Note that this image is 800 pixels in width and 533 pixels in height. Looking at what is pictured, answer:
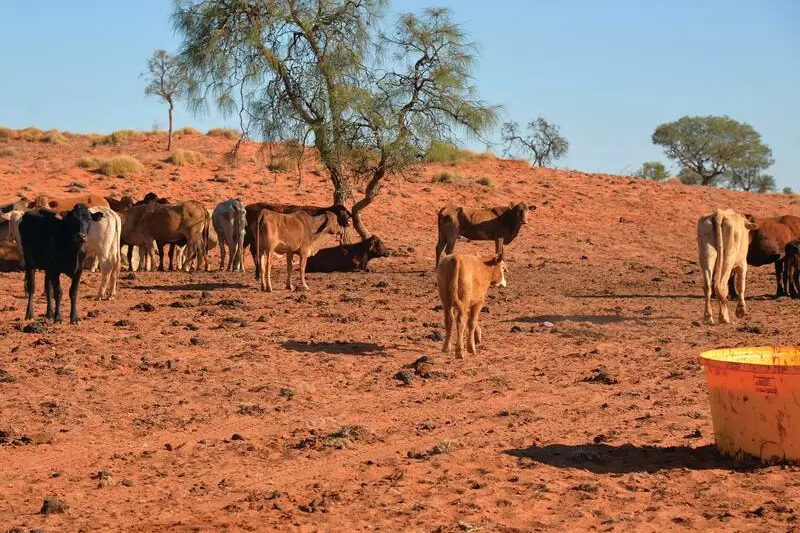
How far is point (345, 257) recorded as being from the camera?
2545cm

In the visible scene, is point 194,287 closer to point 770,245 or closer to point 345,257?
point 345,257

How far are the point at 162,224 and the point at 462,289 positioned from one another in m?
13.1

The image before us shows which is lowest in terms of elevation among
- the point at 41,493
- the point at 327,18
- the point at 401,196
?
the point at 41,493

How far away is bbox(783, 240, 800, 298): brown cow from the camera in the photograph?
20.2 meters

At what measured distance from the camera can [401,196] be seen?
37.6 metres

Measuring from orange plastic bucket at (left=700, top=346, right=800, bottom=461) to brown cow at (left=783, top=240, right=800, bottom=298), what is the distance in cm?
1298

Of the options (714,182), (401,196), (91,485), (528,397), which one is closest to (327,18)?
(401,196)

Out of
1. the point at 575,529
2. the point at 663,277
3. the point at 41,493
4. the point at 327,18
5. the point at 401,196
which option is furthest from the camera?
the point at 401,196

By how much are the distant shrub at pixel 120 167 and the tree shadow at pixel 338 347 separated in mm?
26293

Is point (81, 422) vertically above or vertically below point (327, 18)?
below

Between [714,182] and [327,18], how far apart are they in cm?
4241

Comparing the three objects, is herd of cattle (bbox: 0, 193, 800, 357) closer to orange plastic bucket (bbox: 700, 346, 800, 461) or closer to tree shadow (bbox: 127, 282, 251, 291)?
tree shadow (bbox: 127, 282, 251, 291)

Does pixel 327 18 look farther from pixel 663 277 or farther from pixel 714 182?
pixel 714 182

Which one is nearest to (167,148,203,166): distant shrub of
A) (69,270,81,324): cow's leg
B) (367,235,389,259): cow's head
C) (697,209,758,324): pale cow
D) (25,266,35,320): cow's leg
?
(367,235,389,259): cow's head
